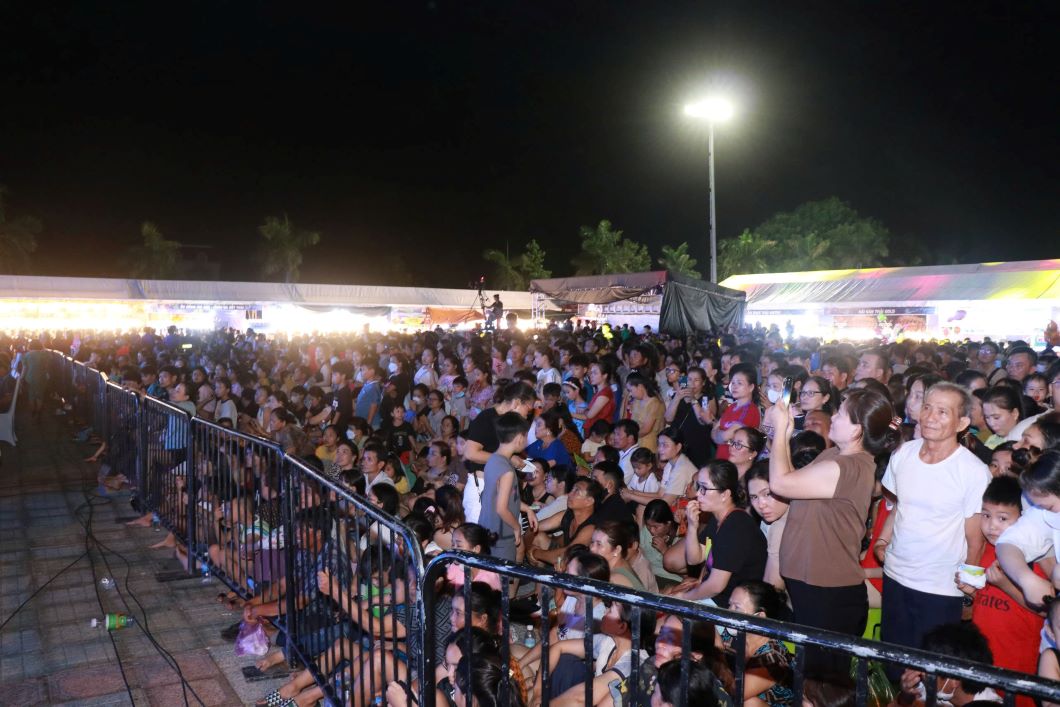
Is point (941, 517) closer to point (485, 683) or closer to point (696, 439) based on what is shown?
point (485, 683)

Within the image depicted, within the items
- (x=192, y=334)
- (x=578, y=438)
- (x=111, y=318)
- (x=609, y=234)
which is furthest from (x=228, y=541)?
(x=609, y=234)

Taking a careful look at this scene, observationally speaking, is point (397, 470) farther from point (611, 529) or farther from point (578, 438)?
point (611, 529)

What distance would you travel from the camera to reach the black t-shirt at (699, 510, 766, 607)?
4.32 m

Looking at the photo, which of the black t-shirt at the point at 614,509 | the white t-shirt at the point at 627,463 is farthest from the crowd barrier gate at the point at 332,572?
the white t-shirt at the point at 627,463

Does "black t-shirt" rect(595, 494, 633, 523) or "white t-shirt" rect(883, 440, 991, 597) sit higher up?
"white t-shirt" rect(883, 440, 991, 597)

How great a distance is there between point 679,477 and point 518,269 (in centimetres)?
4910

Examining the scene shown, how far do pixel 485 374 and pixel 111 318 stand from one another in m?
23.6

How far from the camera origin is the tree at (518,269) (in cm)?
5338

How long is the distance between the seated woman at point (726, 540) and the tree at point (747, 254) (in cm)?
5114

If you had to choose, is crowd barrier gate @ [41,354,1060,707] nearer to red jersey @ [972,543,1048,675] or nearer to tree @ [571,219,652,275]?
red jersey @ [972,543,1048,675]

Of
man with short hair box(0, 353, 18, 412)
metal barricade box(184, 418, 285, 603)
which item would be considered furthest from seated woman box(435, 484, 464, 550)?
man with short hair box(0, 353, 18, 412)

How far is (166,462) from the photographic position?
744 cm

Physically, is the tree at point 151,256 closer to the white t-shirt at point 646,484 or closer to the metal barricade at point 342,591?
the white t-shirt at point 646,484

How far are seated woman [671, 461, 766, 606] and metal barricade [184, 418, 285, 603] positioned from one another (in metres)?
2.55
